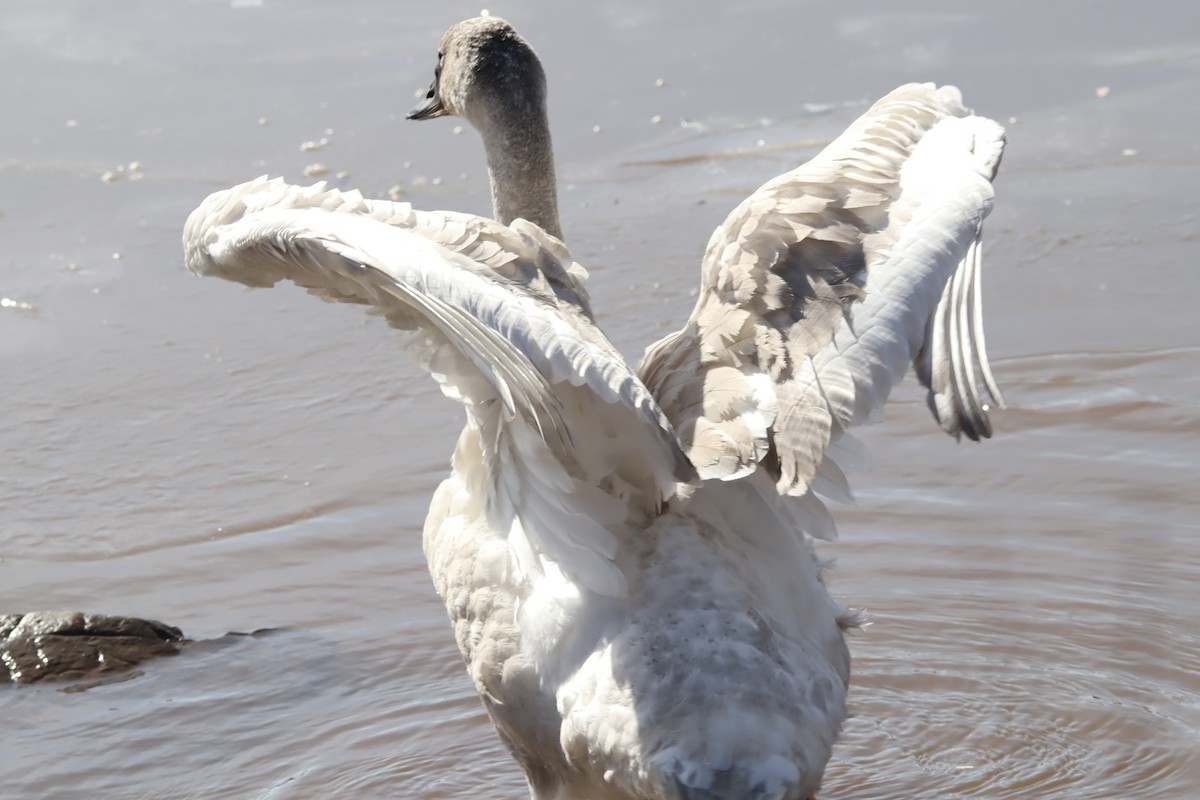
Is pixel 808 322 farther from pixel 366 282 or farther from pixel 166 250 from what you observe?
pixel 166 250

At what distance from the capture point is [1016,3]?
31.0 ft

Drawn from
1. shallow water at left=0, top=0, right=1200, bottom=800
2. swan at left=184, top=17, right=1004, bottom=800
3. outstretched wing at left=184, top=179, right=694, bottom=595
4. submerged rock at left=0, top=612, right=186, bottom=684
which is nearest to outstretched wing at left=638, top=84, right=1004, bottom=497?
swan at left=184, top=17, right=1004, bottom=800

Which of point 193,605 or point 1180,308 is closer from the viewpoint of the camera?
point 193,605

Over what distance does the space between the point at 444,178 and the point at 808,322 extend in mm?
4979

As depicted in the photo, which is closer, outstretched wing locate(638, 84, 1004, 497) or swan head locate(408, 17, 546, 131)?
outstretched wing locate(638, 84, 1004, 497)

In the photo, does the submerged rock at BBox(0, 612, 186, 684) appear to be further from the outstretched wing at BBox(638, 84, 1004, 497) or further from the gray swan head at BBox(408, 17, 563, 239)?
the outstretched wing at BBox(638, 84, 1004, 497)

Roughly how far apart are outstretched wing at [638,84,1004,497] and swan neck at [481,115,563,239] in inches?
35.8

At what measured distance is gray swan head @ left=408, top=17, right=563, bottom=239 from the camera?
405cm

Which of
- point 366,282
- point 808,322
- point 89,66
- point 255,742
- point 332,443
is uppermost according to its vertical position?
point 89,66

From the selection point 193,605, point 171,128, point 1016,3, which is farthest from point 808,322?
point 1016,3

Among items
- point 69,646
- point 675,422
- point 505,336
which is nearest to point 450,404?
point 69,646

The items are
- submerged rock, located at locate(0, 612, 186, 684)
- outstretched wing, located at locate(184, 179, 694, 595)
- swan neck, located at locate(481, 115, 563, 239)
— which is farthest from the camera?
submerged rock, located at locate(0, 612, 186, 684)

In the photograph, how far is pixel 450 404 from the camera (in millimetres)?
5863

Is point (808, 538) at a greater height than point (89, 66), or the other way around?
point (89, 66)
